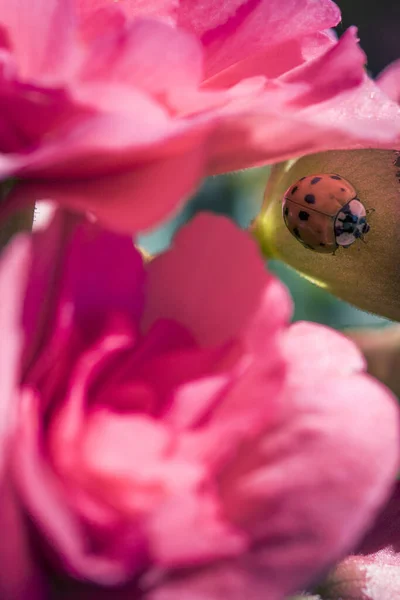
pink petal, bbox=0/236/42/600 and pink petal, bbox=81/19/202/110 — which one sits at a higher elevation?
pink petal, bbox=81/19/202/110

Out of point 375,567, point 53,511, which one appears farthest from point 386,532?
point 53,511

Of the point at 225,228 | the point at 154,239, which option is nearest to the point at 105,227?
the point at 225,228

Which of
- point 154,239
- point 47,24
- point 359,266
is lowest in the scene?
point 154,239

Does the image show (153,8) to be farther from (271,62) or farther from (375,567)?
(375,567)

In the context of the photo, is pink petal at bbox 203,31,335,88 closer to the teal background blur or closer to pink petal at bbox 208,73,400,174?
pink petal at bbox 208,73,400,174

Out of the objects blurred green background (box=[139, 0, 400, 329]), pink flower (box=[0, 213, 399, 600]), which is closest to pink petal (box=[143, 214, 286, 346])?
pink flower (box=[0, 213, 399, 600])

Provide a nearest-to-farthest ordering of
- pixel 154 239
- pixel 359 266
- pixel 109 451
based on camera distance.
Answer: pixel 109 451 → pixel 359 266 → pixel 154 239

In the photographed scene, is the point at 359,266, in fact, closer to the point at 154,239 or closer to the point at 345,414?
the point at 345,414
